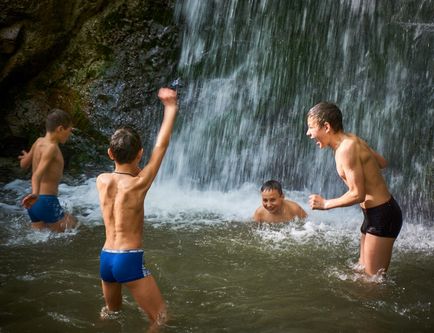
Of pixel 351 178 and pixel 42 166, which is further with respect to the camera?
pixel 42 166

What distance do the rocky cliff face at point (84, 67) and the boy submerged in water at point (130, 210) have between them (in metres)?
6.49

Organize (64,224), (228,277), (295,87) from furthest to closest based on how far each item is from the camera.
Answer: (295,87), (64,224), (228,277)

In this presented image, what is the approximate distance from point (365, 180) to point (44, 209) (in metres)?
3.68

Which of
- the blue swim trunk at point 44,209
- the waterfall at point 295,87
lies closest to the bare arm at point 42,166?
the blue swim trunk at point 44,209

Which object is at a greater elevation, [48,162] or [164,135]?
[164,135]

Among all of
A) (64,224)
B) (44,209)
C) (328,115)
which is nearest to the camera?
(328,115)

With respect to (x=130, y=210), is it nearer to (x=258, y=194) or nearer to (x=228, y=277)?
(x=228, y=277)

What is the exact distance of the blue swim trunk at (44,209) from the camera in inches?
253

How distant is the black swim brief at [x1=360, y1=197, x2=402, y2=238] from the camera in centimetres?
494

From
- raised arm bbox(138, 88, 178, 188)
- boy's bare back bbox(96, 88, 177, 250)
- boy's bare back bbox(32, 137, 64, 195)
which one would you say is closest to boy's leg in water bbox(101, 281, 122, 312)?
boy's bare back bbox(96, 88, 177, 250)

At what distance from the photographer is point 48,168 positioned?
639cm

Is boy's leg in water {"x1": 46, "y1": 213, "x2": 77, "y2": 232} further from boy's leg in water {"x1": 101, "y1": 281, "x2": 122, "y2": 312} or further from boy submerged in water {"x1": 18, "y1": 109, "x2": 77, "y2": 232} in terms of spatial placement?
boy's leg in water {"x1": 101, "y1": 281, "x2": 122, "y2": 312}

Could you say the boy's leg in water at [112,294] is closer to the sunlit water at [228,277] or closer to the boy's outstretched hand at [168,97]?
the sunlit water at [228,277]

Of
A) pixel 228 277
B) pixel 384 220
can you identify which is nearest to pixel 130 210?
pixel 228 277
